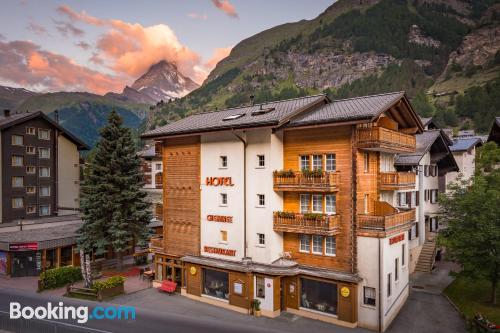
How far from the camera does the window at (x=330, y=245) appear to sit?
24.0 m

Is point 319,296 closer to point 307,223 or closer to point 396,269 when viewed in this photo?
point 307,223

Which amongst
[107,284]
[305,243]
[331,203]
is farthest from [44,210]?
[331,203]

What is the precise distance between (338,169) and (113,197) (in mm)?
23245

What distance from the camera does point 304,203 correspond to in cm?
2527

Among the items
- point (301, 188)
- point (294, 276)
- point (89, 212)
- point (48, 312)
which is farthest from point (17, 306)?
point (301, 188)

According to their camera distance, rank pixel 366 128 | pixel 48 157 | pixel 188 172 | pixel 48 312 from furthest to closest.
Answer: pixel 48 157 < pixel 188 172 < pixel 48 312 < pixel 366 128

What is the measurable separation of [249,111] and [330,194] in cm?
1047

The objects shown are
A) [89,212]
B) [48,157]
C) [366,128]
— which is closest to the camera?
[366,128]

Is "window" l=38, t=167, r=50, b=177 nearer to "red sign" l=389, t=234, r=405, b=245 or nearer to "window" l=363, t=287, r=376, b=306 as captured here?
"window" l=363, t=287, r=376, b=306

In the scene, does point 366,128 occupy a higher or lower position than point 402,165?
higher

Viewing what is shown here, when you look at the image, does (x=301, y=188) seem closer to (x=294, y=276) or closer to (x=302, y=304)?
(x=294, y=276)

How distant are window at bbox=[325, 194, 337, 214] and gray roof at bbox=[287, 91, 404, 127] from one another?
4964 mm

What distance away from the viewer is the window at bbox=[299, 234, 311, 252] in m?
24.9

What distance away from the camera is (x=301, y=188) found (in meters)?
24.0
